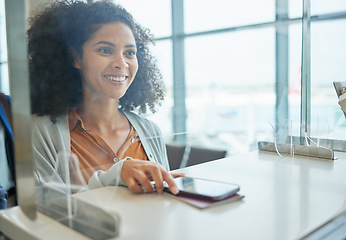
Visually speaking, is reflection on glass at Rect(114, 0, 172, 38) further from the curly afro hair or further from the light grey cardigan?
the light grey cardigan

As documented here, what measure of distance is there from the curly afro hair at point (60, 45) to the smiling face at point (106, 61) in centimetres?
2

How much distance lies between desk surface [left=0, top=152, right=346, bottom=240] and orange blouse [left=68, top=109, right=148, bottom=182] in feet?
0.42

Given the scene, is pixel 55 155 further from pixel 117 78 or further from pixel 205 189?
pixel 205 189

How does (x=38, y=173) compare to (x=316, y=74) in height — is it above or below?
below

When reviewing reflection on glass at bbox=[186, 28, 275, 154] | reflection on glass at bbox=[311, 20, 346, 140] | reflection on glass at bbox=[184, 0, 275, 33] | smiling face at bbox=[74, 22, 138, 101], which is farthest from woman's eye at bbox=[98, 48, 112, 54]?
reflection on glass at bbox=[186, 28, 275, 154]

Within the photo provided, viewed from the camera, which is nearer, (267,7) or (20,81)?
(20,81)

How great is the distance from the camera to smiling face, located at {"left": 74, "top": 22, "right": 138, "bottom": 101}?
98 cm

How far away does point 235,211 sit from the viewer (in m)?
0.78

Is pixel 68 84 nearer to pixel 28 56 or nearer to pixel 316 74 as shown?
pixel 28 56

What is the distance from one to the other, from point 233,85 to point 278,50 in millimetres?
598

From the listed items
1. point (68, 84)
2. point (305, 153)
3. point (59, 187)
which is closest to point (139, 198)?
point (59, 187)

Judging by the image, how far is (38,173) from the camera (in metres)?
0.87

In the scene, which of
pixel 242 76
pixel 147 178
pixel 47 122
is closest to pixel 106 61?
pixel 47 122

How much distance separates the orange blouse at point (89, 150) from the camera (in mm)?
1013
